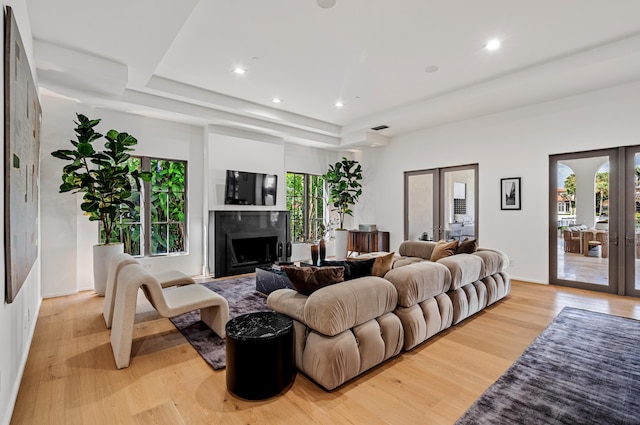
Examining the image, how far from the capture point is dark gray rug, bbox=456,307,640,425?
192cm

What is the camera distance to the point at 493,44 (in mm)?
3670

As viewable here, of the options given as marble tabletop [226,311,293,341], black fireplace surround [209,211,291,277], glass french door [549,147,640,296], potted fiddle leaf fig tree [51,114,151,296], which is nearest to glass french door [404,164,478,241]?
glass french door [549,147,640,296]

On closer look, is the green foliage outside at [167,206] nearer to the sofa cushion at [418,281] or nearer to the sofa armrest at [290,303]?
the sofa armrest at [290,303]

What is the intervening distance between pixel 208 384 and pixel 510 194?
5.69 meters

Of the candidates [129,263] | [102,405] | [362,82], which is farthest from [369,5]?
[102,405]

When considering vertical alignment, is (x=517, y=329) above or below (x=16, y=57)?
below

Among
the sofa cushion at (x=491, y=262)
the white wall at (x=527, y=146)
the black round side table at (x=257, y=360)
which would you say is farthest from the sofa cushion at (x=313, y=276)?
the white wall at (x=527, y=146)

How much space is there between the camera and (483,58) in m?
4.03

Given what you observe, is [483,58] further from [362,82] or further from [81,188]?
[81,188]

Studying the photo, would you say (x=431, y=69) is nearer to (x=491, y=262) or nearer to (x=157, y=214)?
(x=491, y=262)

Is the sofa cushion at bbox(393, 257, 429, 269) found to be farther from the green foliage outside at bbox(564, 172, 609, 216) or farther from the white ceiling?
the green foliage outside at bbox(564, 172, 609, 216)

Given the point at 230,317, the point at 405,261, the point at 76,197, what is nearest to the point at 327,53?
the point at 405,261

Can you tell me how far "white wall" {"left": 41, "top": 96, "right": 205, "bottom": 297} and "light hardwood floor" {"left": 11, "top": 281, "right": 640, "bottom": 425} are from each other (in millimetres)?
1353

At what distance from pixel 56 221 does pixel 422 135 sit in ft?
22.5
